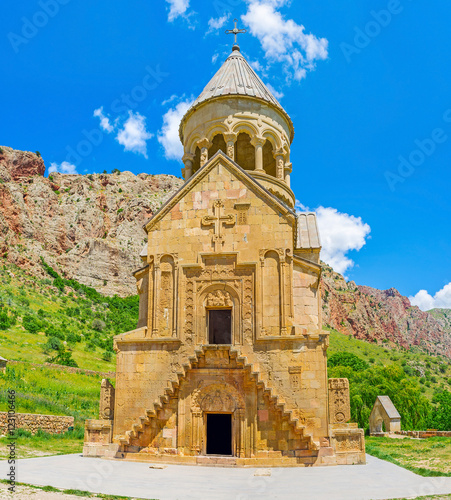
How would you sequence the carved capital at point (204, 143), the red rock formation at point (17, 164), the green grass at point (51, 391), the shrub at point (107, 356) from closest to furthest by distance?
the carved capital at point (204, 143), the green grass at point (51, 391), the shrub at point (107, 356), the red rock formation at point (17, 164)

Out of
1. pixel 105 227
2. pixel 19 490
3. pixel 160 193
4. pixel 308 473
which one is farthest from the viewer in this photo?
pixel 160 193

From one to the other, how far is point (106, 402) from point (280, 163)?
9.98 metres

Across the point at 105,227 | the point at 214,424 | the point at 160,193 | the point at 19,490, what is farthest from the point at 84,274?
the point at 19,490

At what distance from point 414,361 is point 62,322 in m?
51.9

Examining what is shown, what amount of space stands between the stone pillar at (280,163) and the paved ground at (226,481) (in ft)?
32.4

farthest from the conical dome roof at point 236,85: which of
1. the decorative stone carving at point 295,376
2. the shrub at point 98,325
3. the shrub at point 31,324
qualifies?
the shrub at point 98,325

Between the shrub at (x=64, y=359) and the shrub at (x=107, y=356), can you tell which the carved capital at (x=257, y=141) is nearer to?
the shrub at (x=64, y=359)

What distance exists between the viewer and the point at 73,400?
2409 cm

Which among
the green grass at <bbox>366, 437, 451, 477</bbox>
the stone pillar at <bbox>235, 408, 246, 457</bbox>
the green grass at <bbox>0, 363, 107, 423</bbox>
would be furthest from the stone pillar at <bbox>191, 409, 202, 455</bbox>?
the green grass at <bbox>0, 363, 107, 423</bbox>

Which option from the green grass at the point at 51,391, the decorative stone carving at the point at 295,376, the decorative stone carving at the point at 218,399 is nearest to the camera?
the decorative stone carving at the point at 295,376

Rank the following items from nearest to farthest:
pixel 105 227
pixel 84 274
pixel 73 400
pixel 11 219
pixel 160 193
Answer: pixel 73 400 → pixel 11 219 → pixel 84 274 → pixel 105 227 → pixel 160 193

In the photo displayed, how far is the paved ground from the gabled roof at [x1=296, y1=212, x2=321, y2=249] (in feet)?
22.2

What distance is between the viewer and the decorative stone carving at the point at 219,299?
13.4 meters

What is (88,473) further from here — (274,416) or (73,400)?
(73,400)
